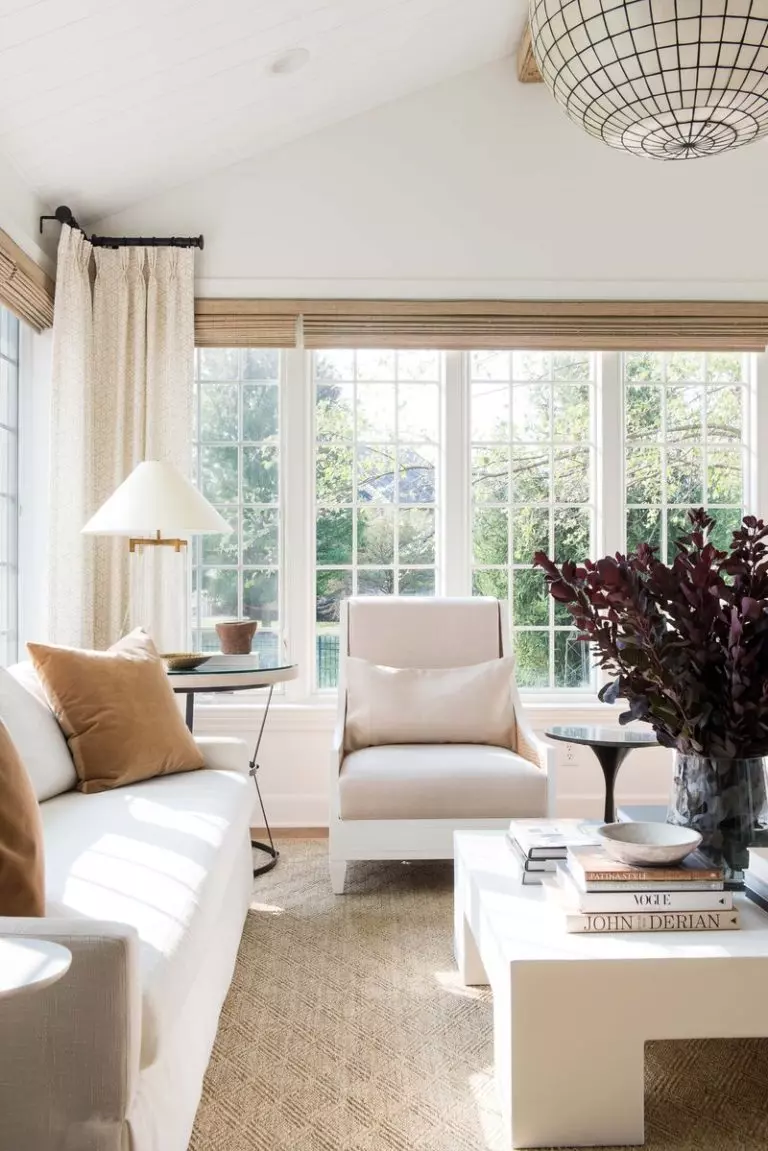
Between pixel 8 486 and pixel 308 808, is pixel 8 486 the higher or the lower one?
the higher one

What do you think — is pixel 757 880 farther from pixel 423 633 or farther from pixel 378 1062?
pixel 423 633

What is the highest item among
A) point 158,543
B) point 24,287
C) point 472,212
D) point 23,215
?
point 472,212

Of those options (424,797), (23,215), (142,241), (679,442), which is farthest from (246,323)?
(424,797)

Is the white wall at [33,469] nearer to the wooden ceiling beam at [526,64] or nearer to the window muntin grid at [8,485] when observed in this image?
the window muntin grid at [8,485]

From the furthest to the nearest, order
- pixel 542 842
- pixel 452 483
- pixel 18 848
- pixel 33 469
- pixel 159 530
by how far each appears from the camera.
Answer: pixel 452 483 → pixel 33 469 → pixel 159 530 → pixel 542 842 → pixel 18 848

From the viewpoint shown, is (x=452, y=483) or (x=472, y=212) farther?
(x=452, y=483)

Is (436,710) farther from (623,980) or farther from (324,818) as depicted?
(623,980)

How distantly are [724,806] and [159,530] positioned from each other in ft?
7.18

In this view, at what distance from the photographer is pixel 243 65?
331cm

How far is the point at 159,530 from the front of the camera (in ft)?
10.9

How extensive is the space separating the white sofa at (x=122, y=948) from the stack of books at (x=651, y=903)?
0.73 m

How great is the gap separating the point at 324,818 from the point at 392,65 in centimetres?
313

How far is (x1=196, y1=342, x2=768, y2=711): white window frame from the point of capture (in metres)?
4.07

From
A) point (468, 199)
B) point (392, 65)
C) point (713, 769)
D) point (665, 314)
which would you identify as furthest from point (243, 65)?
point (713, 769)
